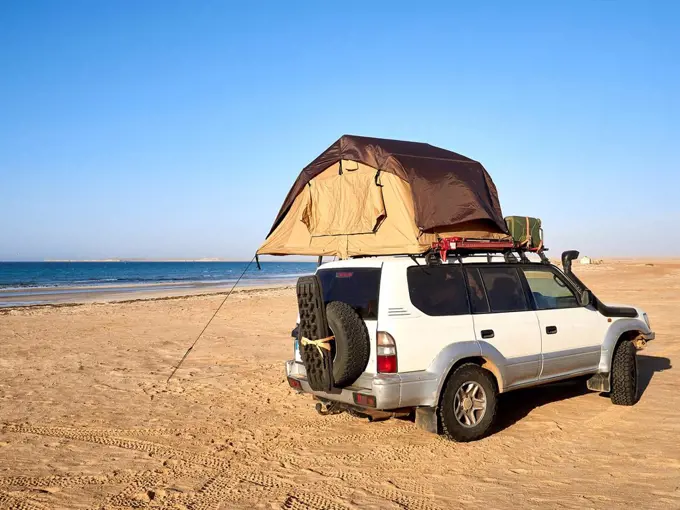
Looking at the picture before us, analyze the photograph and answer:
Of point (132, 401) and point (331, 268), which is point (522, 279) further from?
point (132, 401)

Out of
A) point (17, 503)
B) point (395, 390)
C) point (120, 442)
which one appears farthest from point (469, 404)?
point (17, 503)

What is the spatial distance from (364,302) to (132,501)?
262 cm

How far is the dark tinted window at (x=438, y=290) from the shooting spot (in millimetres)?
5637

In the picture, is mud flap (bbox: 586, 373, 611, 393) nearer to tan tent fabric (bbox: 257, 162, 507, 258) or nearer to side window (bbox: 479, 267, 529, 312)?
side window (bbox: 479, 267, 529, 312)

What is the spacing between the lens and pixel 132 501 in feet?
14.7

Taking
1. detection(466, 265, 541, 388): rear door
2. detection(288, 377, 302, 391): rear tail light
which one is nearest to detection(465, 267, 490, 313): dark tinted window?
detection(466, 265, 541, 388): rear door

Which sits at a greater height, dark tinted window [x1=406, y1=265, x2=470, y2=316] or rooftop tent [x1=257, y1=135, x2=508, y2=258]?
rooftop tent [x1=257, y1=135, x2=508, y2=258]

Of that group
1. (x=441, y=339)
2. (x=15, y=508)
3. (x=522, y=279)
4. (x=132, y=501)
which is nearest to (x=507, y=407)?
(x=522, y=279)

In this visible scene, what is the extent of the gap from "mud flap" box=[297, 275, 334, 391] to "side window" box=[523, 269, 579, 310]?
261 cm

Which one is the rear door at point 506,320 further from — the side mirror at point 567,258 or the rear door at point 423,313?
the side mirror at point 567,258

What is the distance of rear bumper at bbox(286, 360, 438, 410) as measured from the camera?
17.3 ft

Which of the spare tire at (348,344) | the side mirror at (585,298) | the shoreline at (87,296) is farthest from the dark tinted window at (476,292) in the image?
the shoreline at (87,296)

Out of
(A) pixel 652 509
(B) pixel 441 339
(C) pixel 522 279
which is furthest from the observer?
(C) pixel 522 279

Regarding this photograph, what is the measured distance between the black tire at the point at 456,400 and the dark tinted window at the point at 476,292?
60 centimetres
